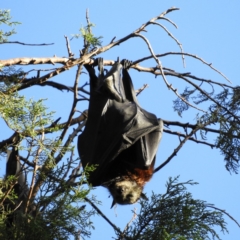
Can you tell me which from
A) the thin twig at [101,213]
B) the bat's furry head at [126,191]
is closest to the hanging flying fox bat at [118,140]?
the bat's furry head at [126,191]

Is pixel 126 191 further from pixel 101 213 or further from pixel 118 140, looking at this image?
pixel 101 213

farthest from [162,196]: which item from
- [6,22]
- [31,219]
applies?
[6,22]

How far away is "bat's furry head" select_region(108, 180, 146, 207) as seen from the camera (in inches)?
349

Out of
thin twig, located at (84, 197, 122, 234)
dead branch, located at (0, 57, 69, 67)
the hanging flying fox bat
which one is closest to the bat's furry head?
the hanging flying fox bat

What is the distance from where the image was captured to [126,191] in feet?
29.1

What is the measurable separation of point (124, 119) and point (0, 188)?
2.07 meters

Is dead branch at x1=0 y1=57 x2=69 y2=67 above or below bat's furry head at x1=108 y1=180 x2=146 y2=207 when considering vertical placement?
above

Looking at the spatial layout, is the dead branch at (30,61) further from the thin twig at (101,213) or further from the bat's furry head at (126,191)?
the bat's furry head at (126,191)

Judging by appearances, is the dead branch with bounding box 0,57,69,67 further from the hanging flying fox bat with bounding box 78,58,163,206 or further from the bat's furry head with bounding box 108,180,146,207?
the bat's furry head with bounding box 108,180,146,207

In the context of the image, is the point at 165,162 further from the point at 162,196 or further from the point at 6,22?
the point at 6,22

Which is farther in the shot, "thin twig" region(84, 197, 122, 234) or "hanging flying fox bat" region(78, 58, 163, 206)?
"hanging flying fox bat" region(78, 58, 163, 206)

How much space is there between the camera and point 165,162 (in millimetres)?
8117

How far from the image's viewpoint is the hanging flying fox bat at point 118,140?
346 inches

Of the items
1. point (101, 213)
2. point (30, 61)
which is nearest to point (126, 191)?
point (101, 213)
